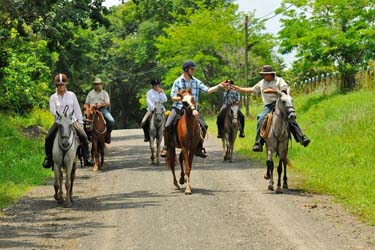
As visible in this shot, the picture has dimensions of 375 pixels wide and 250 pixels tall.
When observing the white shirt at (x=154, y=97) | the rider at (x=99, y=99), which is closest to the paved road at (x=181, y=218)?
the rider at (x=99, y=99)

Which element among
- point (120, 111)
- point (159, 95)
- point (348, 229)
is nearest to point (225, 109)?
point (159, 95)

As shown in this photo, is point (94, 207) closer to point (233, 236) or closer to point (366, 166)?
point (233, 236)

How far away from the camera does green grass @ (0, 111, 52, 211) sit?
17.1m

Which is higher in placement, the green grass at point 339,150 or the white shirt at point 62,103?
the white shirt at point 62,103

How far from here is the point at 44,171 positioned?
68.3 ft

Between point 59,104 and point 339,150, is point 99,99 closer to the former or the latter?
point 59,104

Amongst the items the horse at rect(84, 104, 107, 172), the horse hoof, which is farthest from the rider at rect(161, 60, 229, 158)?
the horse at rect(84, 104, 107, 172)

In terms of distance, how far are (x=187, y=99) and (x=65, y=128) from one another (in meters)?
2.58

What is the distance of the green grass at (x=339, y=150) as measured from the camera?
15.2 metres

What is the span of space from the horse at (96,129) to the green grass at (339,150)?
15.0ft

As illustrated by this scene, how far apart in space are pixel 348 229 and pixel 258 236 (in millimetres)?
1475

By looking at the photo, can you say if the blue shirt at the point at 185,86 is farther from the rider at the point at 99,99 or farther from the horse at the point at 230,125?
the horse at the point at 230,125

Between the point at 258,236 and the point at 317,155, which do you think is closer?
the point at 258,236

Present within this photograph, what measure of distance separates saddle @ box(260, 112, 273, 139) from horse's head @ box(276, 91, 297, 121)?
0.46m
